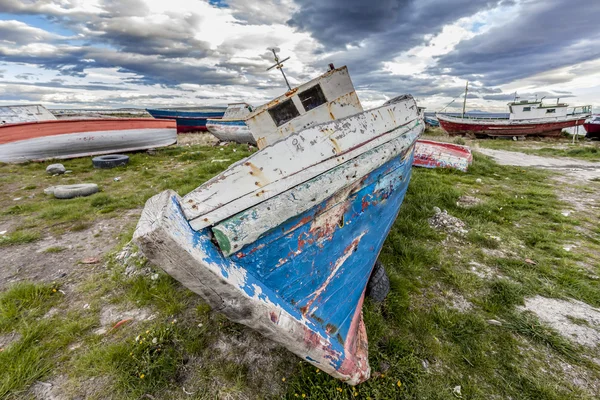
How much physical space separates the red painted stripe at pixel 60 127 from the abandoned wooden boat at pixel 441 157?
37.7ft

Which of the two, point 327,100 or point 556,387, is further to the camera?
point 327,100

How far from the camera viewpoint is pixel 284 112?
169 inches

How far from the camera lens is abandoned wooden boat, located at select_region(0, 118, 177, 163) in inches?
357

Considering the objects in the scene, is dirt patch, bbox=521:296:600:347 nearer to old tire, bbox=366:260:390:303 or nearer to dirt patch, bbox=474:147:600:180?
old tire, bbox=366:260:390:303

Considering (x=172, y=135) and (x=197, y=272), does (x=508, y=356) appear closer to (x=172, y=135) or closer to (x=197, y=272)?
(x=197, y=272)

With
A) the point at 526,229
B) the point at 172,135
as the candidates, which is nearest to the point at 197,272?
the point at 526,229

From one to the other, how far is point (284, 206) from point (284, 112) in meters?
3.10

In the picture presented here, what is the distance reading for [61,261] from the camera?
3.76 meters

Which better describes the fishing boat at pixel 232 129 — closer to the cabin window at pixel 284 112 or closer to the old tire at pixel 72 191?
the old tire at pixel 72 191

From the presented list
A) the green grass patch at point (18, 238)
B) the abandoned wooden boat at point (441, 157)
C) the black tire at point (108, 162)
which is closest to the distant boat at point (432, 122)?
the abandoned wooden boat at point (441, 157)

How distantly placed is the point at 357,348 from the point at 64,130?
1236cm

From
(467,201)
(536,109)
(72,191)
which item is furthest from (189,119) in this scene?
(536,109)

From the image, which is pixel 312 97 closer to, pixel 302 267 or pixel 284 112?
pixel 284 112

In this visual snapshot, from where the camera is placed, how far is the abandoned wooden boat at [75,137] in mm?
9078
